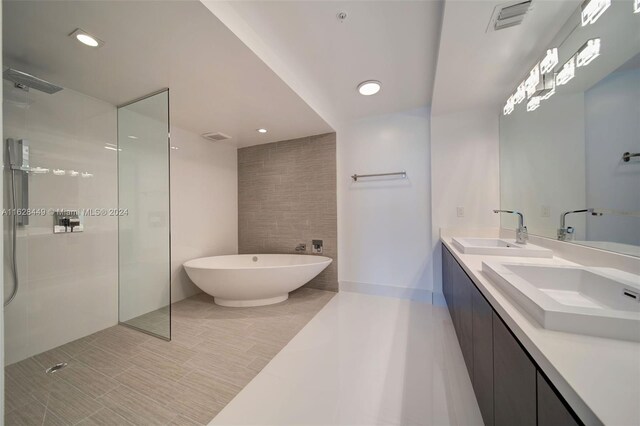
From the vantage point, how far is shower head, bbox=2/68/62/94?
1529 mm

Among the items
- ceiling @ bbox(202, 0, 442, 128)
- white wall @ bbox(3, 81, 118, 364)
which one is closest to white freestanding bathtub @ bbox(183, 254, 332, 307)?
white wall @ bbox(3, 81, 118, 364)

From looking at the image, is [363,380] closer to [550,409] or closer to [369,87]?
[550,409]

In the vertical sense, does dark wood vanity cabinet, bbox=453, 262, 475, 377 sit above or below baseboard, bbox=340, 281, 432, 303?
above

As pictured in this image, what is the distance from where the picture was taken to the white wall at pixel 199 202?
2.76 m

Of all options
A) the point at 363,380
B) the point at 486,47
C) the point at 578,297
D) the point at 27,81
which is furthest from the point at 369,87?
the point at 27,81

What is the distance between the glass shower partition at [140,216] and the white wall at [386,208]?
2060 millimetres

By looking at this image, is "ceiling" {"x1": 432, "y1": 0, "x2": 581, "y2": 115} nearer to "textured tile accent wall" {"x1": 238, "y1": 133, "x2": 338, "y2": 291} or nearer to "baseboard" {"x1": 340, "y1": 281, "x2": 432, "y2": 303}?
"textured tile accent wall" {"x1": 238, "y1": 133, "x2": 338, "y2": 291}

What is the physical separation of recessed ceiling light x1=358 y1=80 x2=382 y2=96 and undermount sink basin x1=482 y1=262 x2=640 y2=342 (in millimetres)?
1928

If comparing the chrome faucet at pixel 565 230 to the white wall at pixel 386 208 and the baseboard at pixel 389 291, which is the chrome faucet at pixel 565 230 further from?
the baseboard at pixel 389 291

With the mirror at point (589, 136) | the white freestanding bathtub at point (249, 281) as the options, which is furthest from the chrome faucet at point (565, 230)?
the white freestanding bathtub at point (249, 281)

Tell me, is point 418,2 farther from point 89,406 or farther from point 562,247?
point 89,406

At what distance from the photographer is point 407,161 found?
2871mm

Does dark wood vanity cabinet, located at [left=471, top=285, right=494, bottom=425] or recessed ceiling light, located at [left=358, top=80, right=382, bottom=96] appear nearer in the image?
dark wood vanity cabinet, located at [left=471, top=285, right=494, bottom=425]

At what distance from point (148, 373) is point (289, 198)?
92.7 inches
